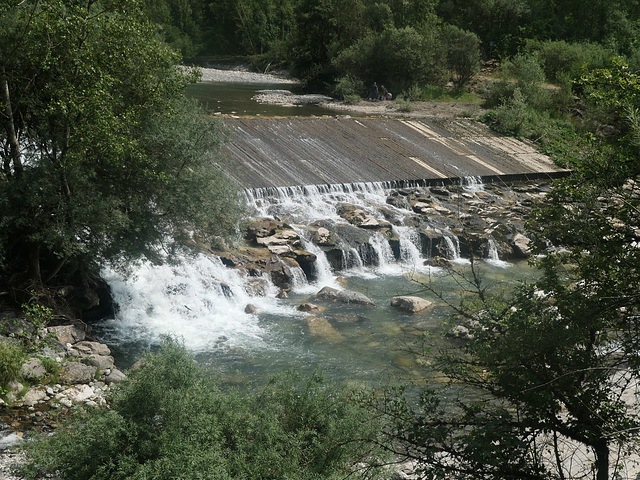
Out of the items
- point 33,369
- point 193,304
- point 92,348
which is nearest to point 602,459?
point 33,369

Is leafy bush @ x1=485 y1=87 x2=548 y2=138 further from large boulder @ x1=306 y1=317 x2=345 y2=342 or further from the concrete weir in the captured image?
large boulder @ x1=306 y1=317 x2=345 y2=342

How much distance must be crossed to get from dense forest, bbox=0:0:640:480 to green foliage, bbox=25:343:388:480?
2 centimetres

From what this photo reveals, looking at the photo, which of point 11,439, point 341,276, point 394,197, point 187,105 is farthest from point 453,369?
point 394,197

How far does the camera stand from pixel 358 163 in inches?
824

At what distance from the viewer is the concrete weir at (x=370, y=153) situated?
747 inches

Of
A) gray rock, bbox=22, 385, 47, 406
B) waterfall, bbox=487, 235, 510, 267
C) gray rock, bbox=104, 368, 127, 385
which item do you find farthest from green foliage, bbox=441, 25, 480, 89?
gray rock, bbox=22, 385, 47, 406

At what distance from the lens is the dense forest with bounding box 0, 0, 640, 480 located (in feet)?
15.0

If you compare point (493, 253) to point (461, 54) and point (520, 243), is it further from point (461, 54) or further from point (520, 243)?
point (461, 54)

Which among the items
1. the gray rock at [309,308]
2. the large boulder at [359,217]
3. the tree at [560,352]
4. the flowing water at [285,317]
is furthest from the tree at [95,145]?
the large boulder at [359,217]

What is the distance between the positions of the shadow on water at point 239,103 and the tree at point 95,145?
13807 millimetres

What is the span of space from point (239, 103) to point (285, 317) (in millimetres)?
21472

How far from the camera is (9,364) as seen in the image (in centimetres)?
736

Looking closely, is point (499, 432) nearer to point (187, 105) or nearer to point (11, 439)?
Result: point (11, 439)

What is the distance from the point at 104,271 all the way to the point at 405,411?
8.72 meters
